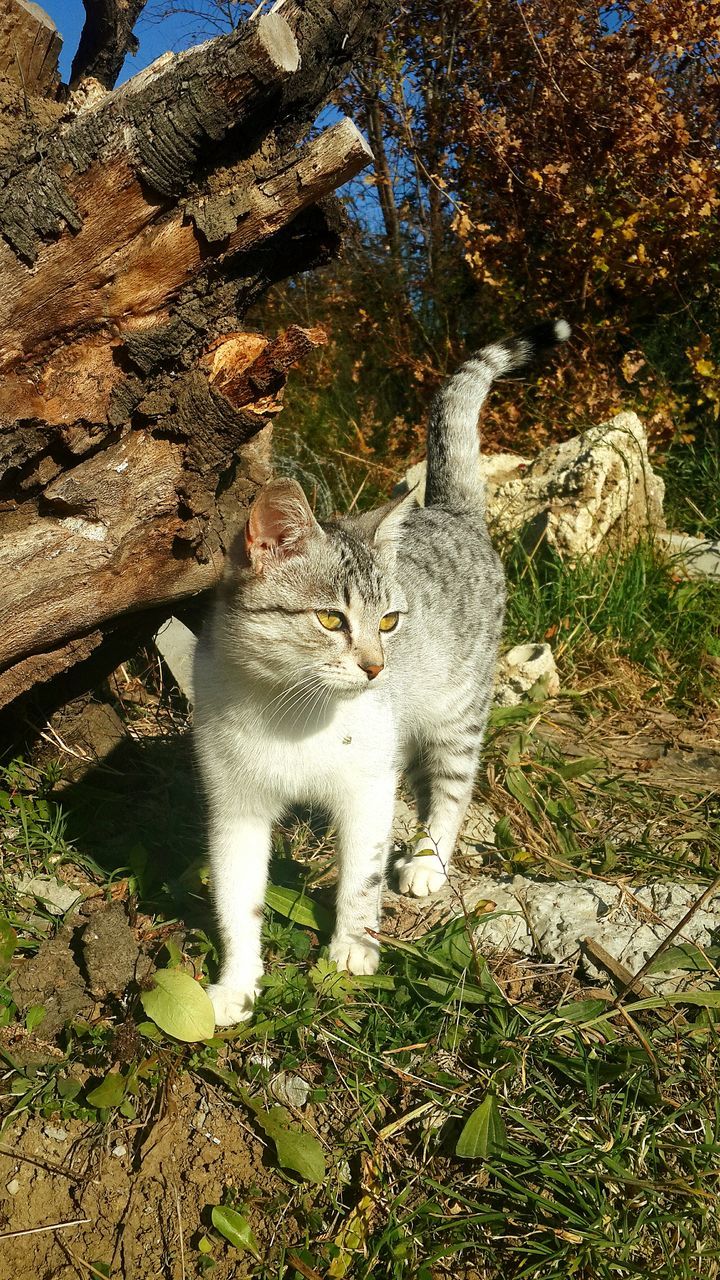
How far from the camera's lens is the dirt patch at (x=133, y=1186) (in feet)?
6.64

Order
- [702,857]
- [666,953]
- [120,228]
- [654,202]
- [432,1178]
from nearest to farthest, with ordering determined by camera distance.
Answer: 1. [432,1178]
2. [120,228]
3. [666,953]
4. [702,857]
5. [654,202]

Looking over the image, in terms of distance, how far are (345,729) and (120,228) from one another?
1473 mm

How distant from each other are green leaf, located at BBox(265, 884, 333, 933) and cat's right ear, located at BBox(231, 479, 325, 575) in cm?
104

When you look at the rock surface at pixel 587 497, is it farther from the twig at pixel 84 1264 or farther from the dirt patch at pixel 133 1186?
the twig at pixel 84 1264

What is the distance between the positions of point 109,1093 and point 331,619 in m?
1.35

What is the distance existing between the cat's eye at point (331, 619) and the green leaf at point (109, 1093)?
129cm

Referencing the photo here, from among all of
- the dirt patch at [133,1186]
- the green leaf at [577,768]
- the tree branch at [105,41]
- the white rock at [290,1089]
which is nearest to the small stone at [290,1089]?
the white rock at [290,1089]

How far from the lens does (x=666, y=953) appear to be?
2549mm

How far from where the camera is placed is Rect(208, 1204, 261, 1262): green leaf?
2.01 m

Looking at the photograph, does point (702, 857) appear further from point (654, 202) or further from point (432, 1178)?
point (654, 202)

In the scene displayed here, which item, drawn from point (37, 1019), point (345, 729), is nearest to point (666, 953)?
point (345, 729)

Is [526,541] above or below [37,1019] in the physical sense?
below

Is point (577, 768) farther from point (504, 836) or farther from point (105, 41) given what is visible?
point (105, 41)

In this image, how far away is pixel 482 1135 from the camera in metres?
2.08
